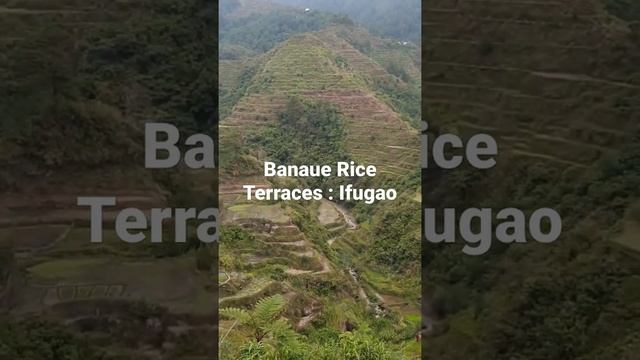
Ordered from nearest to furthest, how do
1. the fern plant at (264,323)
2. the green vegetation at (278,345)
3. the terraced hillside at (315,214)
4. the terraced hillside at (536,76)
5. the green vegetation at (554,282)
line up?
the green vegetation at (554,282) < the green vegetation at (278,345) < the fern plant at (264,323) < the terraced hillside at (315,214) < the terraced hillside at (536,76)

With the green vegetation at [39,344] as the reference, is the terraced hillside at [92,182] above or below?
above

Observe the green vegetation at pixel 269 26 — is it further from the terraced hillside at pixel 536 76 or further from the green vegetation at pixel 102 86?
the terraced hillside at pixel 536 76

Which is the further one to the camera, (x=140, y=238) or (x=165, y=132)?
(x=165, y=132)

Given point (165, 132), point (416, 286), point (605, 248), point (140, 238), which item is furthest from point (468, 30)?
point (140, 238)

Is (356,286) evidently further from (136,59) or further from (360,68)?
(360,68)

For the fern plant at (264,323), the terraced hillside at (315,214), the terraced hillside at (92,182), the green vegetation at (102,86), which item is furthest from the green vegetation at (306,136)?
the fern plant at (264,323)

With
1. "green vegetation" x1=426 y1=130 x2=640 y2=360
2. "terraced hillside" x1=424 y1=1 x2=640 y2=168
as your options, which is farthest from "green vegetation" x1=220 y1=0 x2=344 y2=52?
"green vegetation" x1=426 y1=130 x2=640 y2=360

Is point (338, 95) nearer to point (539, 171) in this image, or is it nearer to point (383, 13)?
point (539, 171)

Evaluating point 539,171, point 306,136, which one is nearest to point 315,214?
point 306,136
